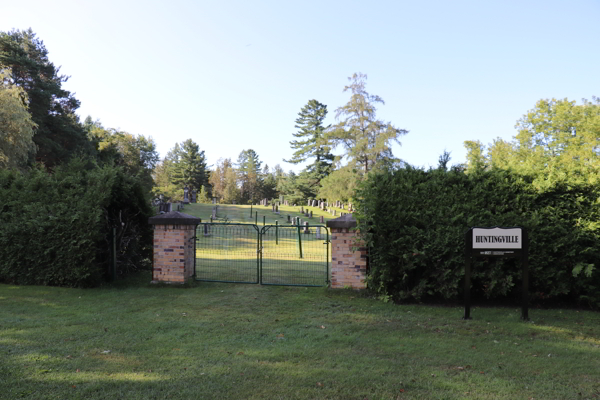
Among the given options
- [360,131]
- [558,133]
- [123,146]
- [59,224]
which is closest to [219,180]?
[123,146]

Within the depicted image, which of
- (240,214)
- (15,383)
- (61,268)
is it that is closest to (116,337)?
(15,383)


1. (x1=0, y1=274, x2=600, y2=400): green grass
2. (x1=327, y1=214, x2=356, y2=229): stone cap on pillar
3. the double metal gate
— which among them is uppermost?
(x1=327, y1=214, x2=356, y2=229): stone cap on pillar

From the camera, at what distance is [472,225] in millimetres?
6281

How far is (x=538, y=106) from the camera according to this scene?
3288 centimetres

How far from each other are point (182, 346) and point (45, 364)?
1.33m

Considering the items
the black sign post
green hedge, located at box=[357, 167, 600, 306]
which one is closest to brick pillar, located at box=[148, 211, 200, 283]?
green hedge, located at box=[357, 167, 600, 306]

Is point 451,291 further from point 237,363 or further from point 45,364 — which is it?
point 45,364

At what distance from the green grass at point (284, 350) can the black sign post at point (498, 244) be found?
50cm

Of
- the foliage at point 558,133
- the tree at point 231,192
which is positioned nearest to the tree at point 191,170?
the tree at point 231,192

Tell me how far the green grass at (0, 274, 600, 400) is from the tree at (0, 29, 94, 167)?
25.1m

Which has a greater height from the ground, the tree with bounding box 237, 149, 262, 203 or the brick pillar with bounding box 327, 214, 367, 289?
the tree with bounding box 237, 149, 262, 203

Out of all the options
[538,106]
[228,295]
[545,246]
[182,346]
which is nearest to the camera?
[182,346]

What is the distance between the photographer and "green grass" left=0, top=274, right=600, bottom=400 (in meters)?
3.31

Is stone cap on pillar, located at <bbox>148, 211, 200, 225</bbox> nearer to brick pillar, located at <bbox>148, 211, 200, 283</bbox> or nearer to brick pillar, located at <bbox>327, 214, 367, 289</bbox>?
brick pillar, located at <bbox>148, 211, 200, 283</bbox>
